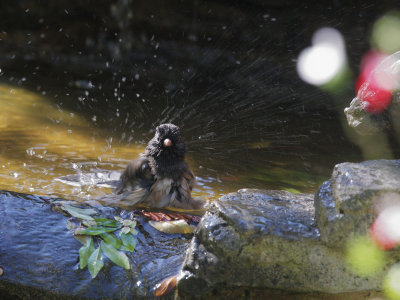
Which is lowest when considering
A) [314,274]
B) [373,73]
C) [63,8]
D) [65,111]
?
[314,274]

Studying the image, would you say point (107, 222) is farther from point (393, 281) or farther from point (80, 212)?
point (393, 281)

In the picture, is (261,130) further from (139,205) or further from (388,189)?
Result: (388,189)

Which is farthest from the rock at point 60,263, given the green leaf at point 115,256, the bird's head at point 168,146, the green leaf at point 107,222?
the bird's head at point 168,146

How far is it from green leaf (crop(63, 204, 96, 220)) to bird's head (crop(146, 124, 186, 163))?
1157 mm

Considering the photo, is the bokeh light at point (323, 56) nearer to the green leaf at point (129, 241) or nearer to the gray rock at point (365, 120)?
the gray rock at point (365, 120)

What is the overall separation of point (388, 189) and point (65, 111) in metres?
5.37

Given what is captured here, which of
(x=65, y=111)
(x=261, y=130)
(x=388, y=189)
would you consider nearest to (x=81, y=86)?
(x=65, y=111)

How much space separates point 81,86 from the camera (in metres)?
8.21

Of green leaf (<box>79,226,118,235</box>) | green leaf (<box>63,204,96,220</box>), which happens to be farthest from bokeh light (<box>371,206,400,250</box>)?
green leaf (<box>63,204,96,220</box>)

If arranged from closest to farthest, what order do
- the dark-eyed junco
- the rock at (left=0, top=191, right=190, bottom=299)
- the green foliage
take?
1. the rock at (left=0, top=191, right=190, bottom=299)
2. the green foliage
3. the dark-eyed junco

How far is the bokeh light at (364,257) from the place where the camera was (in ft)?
6.58

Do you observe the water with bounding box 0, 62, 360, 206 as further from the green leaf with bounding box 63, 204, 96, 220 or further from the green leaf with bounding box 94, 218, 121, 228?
the green leaf with bounding box 94, 218, 121, 228

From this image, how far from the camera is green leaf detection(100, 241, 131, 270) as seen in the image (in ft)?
8.02

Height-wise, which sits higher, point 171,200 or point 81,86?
point 81,86
